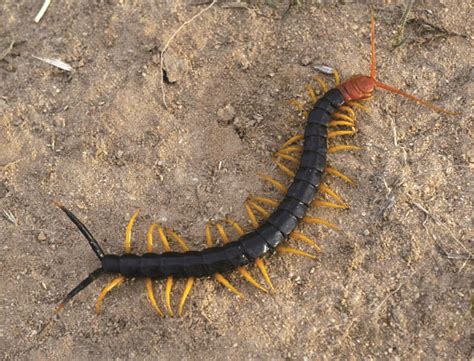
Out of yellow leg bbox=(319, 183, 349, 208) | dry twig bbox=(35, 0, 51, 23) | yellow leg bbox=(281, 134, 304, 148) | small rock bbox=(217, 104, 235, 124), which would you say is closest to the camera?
yellow leg bbox=(319, 183, 349, 208)

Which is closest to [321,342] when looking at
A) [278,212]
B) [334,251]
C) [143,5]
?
[334,251]

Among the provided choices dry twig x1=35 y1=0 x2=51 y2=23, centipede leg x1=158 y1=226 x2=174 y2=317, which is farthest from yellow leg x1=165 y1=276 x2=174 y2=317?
dry twig x1=35 y1=0 x2=51 y2=23

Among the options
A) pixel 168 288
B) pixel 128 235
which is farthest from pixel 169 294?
pixel 128 235

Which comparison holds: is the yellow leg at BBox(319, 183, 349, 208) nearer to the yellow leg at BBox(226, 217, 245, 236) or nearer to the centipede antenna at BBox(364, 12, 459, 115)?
the yellow leg at BBox(226, 217, 245, 236)

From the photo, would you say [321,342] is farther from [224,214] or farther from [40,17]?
[40,17]

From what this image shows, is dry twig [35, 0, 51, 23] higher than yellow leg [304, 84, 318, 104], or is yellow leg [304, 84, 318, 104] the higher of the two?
dry twig [35, 0, 51, 23]

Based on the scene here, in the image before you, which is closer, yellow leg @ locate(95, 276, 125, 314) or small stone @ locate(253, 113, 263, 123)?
yellow leg @ locate(95, 276, 125, 314)

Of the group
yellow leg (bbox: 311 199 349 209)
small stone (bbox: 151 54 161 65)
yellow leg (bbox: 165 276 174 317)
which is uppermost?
small stone (bbox: 151 54 161 65)

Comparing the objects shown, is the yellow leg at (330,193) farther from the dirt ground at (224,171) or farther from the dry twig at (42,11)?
the dry twig at (42,11)
